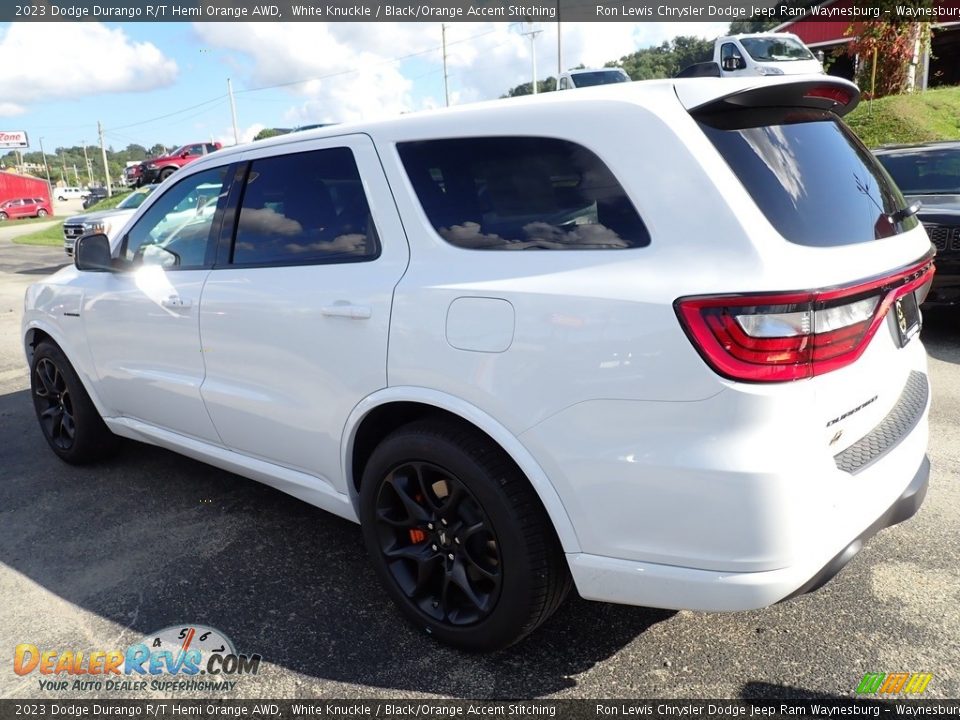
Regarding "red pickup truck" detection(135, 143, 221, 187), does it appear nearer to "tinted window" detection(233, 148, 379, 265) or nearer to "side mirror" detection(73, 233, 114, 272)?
"side mirror" detection(73, 233, 114, 272)

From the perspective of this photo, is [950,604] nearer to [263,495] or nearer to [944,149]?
[263,495]

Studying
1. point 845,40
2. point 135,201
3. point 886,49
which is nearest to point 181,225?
point 135,201

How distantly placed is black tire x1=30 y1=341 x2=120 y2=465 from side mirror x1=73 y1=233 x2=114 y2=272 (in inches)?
31.7

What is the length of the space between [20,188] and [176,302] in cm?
5814

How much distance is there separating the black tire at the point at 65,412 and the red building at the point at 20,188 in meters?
54.4

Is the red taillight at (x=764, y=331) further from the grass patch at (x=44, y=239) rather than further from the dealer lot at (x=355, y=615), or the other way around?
the grass patch at (x=44, y=239)

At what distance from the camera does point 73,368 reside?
13.9 feet

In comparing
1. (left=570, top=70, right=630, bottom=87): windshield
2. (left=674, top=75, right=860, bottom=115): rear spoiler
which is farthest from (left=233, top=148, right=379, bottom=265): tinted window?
(left=570, top=70, right=630, bottom=87): windshield

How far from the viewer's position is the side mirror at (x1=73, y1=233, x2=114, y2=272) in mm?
3768

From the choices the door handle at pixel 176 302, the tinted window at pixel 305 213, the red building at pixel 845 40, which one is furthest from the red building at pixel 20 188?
the tinted window at pixel 305 213

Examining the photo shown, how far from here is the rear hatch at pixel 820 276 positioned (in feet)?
6.13

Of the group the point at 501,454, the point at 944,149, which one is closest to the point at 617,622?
the point at 501,454

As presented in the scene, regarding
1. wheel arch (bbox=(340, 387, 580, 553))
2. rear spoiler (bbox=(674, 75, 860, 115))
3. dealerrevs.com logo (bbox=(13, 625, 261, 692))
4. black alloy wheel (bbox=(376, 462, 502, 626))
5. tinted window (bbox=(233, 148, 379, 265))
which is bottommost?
dealerrevs.com logo (bbox=(13, 625, 261, 692))

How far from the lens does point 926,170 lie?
721 centimetres
